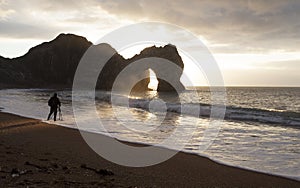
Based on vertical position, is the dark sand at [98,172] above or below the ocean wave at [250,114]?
below

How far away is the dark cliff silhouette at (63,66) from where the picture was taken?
386 ft

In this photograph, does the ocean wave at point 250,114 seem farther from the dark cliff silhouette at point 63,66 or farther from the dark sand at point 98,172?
the dark cliff silhouette at point 63,66

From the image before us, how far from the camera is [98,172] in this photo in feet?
23.3

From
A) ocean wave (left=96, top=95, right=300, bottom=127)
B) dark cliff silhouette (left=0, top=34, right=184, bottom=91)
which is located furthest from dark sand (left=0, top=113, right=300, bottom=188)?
dark cliff silhouette (left=0, top=34, right=184, bottom=91)

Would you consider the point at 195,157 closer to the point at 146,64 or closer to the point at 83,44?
the point at 146,64

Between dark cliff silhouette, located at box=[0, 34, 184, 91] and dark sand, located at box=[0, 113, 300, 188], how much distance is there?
105115 millimetres

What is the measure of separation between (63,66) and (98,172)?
150m

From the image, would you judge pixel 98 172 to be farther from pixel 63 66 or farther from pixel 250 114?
pixel 63 66

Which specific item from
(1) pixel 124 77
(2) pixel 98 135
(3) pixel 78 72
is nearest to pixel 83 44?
(3) pixel 78 72

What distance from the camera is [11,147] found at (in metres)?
9.46

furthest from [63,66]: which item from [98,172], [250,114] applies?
[98,172]

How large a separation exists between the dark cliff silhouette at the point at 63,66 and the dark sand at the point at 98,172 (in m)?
105

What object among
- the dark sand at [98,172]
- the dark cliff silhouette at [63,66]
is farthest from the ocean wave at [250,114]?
the dark cliff silhouette at [63,66]

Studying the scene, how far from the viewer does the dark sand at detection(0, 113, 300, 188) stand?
6285 mm
